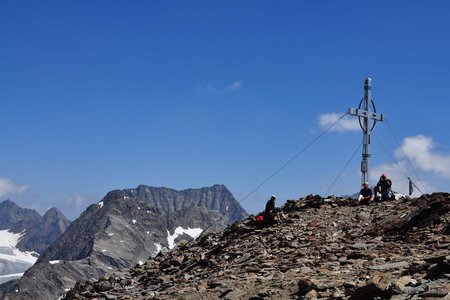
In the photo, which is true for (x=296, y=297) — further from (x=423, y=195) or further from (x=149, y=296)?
(x=423, y=195)

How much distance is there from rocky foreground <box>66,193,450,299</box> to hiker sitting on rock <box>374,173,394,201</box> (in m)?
1.41

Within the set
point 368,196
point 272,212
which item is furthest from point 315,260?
point 368,196

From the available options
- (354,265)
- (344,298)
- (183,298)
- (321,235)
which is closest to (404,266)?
(354,265)

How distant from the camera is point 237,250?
967 inches

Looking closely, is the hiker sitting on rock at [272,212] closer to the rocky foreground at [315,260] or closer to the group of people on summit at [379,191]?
the rocky foreground at [315,260]

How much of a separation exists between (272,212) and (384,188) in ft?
22.8

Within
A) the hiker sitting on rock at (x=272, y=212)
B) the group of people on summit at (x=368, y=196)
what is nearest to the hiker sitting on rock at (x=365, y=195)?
the group of people on summit at (x=368, y=196)

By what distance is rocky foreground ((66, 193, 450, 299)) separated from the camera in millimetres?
14344

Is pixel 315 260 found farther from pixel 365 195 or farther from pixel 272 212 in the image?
pixel 365 195

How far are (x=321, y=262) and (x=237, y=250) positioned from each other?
20.0 ft

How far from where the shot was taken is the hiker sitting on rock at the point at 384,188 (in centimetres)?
3055

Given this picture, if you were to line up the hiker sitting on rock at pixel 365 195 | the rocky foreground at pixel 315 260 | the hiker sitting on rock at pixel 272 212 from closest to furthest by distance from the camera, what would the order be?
the rocky foreground at pixel 315 260, the hiker sitting on rock at pixel 272 212, the hiker sitting on rock at pixel 365 195

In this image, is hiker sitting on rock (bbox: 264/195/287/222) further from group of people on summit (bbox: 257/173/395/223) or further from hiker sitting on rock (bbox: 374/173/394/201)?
hiker sitting on rock (bbox: 374/173/394/201)

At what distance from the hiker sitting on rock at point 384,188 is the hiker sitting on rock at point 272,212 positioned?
20.5 feet
